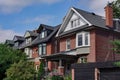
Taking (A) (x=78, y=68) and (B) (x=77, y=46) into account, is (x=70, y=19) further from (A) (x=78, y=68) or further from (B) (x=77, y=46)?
(A) (x=78, y=68)

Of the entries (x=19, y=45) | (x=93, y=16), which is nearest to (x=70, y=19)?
(x=93, y=16)

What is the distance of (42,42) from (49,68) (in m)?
5.03

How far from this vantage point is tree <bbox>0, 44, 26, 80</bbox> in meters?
41.2

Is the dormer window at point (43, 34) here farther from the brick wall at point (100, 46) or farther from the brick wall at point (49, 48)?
the brick wall at point (100, 46)

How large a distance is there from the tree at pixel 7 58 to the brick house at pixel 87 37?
213 inches

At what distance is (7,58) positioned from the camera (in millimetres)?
41781

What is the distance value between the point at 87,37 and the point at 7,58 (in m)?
13.3

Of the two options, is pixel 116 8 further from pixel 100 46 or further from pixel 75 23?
pixel 100 46

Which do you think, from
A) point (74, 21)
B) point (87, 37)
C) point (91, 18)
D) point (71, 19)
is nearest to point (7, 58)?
point (71, 19)

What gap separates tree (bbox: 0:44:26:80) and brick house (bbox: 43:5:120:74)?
5.41 metres

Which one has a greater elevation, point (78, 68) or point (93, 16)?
point (93, 16)

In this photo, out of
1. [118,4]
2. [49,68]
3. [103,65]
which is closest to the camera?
[103,65]

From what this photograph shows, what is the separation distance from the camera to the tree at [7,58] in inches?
1623

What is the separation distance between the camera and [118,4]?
48.9 meters
